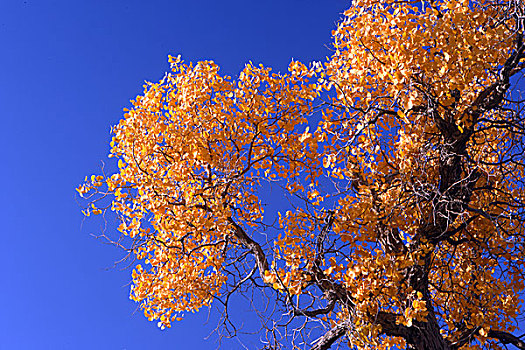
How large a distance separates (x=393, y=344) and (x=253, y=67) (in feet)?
16.8

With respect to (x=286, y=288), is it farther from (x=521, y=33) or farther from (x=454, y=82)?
(x=521, y=33)

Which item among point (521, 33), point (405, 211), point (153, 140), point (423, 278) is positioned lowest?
point (423, 278)

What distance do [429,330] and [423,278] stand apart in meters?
0.82

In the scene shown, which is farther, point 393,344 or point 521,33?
point 393,344

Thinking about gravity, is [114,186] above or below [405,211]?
above

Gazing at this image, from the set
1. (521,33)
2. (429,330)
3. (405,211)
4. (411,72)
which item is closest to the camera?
(411,72)

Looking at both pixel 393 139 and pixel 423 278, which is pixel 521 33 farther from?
pixel 423 278

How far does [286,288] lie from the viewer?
757cm

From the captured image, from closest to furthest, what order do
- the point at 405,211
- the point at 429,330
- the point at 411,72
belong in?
the point at 411,72 → the point at 429,330 → the point at 405,211

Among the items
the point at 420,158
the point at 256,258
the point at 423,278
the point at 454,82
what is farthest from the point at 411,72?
the point at 256,258

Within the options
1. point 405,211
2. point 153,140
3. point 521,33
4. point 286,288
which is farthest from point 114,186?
point 521,33

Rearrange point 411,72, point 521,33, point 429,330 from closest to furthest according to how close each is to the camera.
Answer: point 411,72
point 521,33
point 429,330

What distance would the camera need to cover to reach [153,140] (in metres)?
8.80

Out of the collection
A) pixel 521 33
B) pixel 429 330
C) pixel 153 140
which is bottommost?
pixel 429 330
